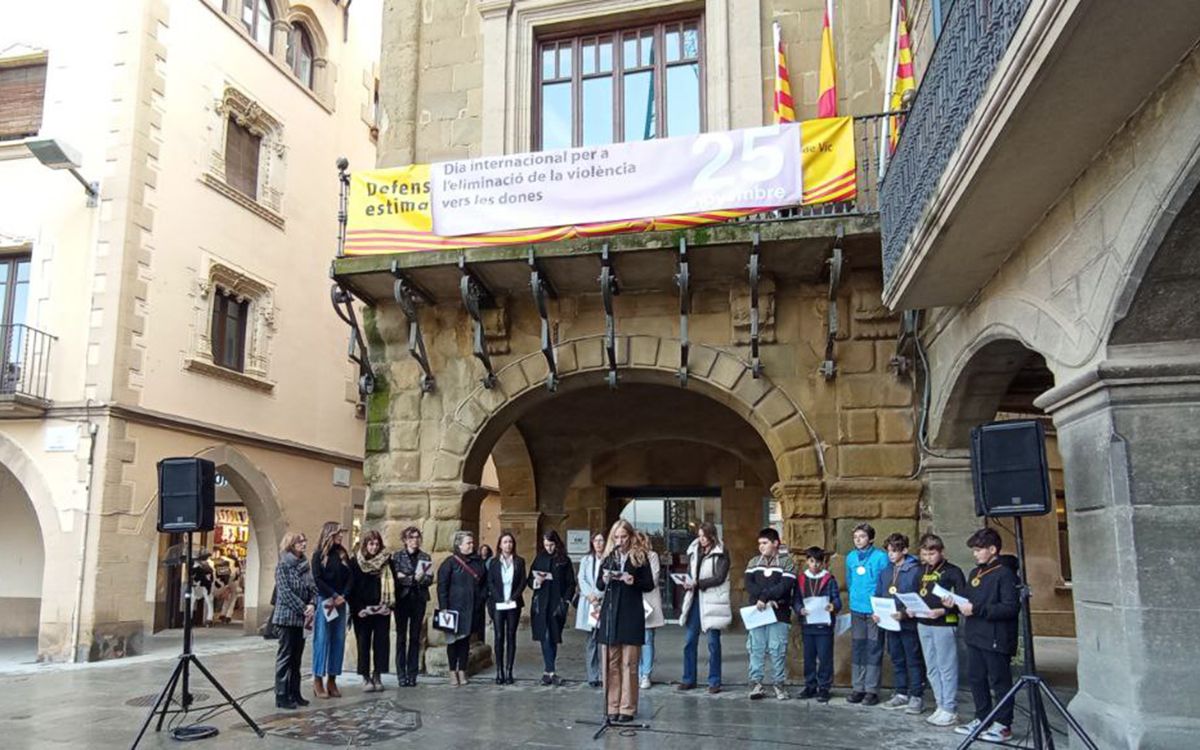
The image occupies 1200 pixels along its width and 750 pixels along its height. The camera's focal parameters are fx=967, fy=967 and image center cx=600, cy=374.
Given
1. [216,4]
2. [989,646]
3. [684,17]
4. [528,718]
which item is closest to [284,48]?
[216,4]

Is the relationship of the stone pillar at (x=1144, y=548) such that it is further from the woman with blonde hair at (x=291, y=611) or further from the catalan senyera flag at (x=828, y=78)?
the woman with blonde hair at (x=291, y=611)

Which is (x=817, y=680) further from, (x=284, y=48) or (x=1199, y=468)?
(x=284, y=48)

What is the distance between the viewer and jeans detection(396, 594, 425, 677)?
386 inches

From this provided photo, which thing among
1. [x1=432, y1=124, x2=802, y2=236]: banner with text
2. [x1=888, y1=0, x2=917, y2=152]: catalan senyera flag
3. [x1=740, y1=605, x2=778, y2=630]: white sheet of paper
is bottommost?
[x1=740, y1=605, x2=778, y2=630]: white sheet of paper

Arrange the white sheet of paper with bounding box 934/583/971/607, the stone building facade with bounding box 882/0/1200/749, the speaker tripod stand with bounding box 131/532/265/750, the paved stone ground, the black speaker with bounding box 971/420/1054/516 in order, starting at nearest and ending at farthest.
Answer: the stone building facade with bounding box 882/0/1200/749
the black speaker with bounding box 971/420/1054/516
the white sheet of paper with bounding box 934/583/971/607
the paved stone ground
the speaker tripod stand with bounding box 131/532/265/750

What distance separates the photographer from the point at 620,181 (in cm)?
994

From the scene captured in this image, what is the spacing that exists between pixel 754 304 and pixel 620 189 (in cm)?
181

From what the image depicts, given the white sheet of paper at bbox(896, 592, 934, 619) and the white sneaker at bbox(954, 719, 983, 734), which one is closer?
the white sneaker at bbox(954, 719, 983, 734)

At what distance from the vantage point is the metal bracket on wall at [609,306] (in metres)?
9.82

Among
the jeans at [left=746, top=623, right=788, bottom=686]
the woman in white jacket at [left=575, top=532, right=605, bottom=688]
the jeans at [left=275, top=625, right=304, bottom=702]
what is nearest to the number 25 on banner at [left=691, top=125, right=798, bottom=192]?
the woman in white jacket at [left=575, top=532, right=605, bottom=688]

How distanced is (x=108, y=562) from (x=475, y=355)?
264 inches

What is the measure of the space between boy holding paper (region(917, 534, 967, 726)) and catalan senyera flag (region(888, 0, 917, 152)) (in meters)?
3.99

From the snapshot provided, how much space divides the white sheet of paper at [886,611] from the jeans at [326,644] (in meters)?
4.99

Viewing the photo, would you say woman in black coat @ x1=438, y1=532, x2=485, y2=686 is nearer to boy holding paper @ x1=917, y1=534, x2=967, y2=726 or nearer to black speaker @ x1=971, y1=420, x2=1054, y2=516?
boy holding paper @ x1=917, y1=534, x2=967, y2=726
